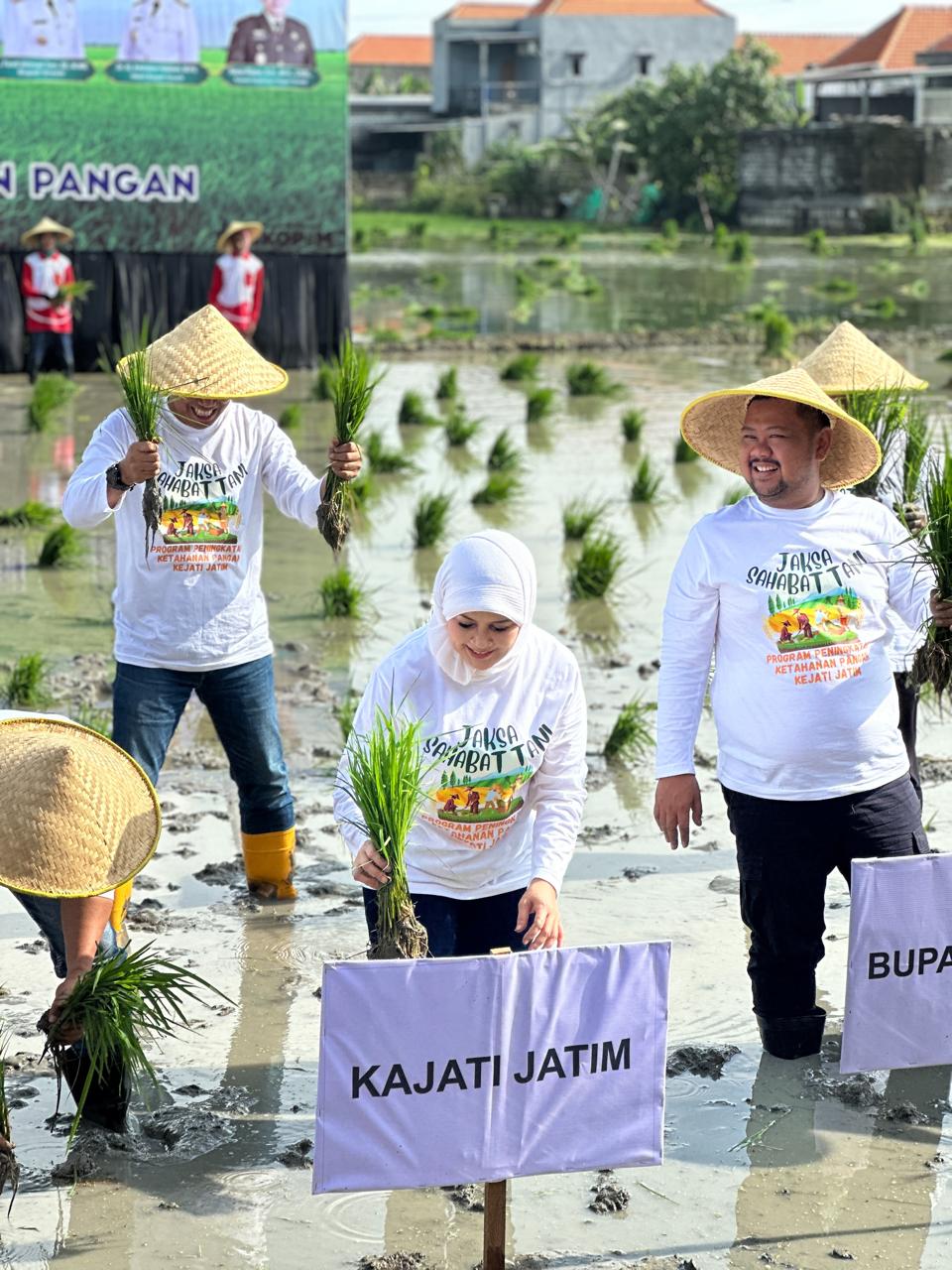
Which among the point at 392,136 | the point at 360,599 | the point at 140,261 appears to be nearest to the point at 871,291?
the point at 140,261

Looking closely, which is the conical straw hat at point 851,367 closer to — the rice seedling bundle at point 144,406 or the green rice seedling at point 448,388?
the rice seedling bundle at point 144,406

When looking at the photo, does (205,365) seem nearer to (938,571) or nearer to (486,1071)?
(938,571)

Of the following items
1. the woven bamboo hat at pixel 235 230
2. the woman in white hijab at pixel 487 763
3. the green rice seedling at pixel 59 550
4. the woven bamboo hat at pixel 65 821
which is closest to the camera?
the woven bamboo hat at pixel 65 821

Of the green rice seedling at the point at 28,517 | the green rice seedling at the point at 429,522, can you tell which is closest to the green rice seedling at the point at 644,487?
the green rice seedling at the point at 429,522

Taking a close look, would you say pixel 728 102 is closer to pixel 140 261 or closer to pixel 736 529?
pixel 140 261

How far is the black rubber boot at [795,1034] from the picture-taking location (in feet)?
14.6

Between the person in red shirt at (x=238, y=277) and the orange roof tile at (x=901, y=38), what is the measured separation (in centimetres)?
4868

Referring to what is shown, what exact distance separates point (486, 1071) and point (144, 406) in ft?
7.47

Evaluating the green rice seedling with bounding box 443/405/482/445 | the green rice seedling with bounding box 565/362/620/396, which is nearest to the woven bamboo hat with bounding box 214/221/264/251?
the green rice seedling with bounding box 565/362/620/396

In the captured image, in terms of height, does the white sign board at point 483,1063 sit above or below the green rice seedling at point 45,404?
below

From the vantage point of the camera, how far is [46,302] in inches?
678

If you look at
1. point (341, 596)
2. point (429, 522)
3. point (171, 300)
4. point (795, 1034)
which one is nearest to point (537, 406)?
point (429, 522)

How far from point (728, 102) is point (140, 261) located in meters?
33.6

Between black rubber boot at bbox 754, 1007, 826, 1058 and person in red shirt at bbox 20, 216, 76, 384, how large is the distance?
1410 cm
